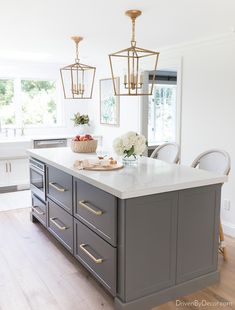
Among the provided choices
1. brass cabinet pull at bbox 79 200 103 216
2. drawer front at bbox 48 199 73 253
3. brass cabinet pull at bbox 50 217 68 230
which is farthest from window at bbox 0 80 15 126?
brass cabinet pull at bbox 79 200 103 216

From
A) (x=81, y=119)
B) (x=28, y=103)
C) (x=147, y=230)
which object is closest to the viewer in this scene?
(x=147, y=230)

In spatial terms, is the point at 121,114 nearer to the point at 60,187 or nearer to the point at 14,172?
the point at 14,172

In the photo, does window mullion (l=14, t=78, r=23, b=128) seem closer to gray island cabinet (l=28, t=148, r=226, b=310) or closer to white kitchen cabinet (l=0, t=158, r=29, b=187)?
white kitchen cabinet (l=0, t=158, r=29, b=187)

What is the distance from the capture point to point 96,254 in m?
2.51

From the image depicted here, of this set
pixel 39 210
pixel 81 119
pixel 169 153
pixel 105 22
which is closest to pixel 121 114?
pixel 81 119

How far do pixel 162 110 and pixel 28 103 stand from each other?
8.61ft

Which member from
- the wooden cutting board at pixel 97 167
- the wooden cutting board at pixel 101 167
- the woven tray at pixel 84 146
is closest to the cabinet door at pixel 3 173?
the woven tray at pixel 84 146

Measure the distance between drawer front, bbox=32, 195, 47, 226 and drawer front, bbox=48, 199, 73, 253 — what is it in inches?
6.2

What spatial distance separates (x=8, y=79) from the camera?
5.93 meters

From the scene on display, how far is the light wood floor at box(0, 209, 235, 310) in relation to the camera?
2.40 meters

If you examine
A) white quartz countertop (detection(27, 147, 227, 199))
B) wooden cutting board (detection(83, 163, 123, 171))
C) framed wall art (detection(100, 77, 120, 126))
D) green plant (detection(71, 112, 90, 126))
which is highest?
framed wall art (detection(100, 77, 120, 126))

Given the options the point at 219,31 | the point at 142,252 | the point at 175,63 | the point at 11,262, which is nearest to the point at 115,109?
the point at 175,63

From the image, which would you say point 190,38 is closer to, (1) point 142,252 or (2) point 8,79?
(1) point 142,252

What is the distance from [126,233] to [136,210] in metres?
0.17
